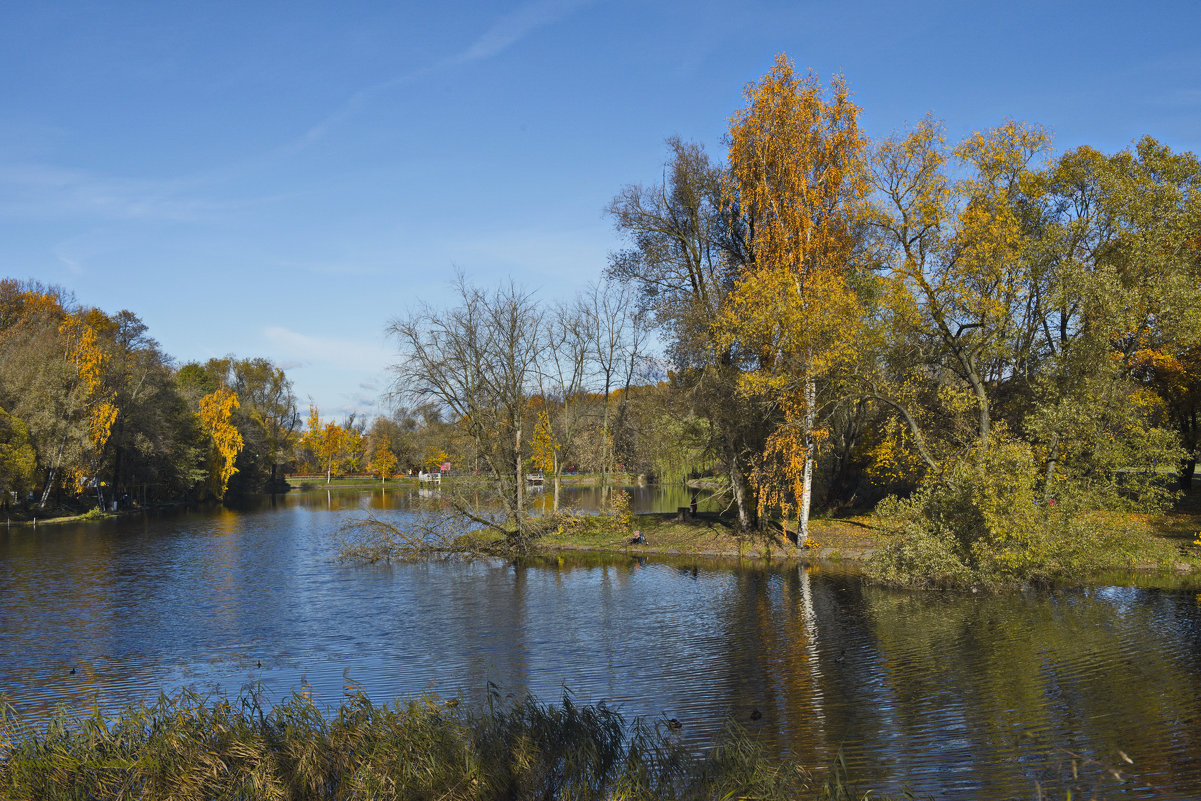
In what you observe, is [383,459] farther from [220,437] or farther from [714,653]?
[714,653]

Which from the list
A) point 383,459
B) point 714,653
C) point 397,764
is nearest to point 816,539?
point 714,653

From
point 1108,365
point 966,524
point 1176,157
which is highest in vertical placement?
point 1176,157

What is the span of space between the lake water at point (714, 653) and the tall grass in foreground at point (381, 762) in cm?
184

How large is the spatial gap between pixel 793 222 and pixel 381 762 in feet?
78.0

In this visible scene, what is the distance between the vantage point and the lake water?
10781 millimetres

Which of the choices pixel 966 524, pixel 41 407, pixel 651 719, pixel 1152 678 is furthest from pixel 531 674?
pixel 41 407

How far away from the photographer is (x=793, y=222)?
28.3m

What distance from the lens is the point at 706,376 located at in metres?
30.2

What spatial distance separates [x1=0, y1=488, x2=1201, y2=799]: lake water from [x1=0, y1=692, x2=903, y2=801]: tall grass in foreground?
1.84 metres

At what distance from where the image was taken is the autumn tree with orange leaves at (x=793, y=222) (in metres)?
27.1

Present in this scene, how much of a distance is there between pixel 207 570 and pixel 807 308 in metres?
22.6

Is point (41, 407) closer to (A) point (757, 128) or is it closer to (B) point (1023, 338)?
(A) point (757, 128)

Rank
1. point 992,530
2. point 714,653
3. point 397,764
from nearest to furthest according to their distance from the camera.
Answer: point 397,764 → point 714,653 → point 992,530

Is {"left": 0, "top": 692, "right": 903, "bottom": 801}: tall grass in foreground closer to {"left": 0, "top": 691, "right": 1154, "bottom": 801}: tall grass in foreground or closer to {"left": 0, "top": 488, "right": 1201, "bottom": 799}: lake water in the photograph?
{"left": 0, "top": 691, "right": 1154, "bottom": 801}: tall grass in foreground
